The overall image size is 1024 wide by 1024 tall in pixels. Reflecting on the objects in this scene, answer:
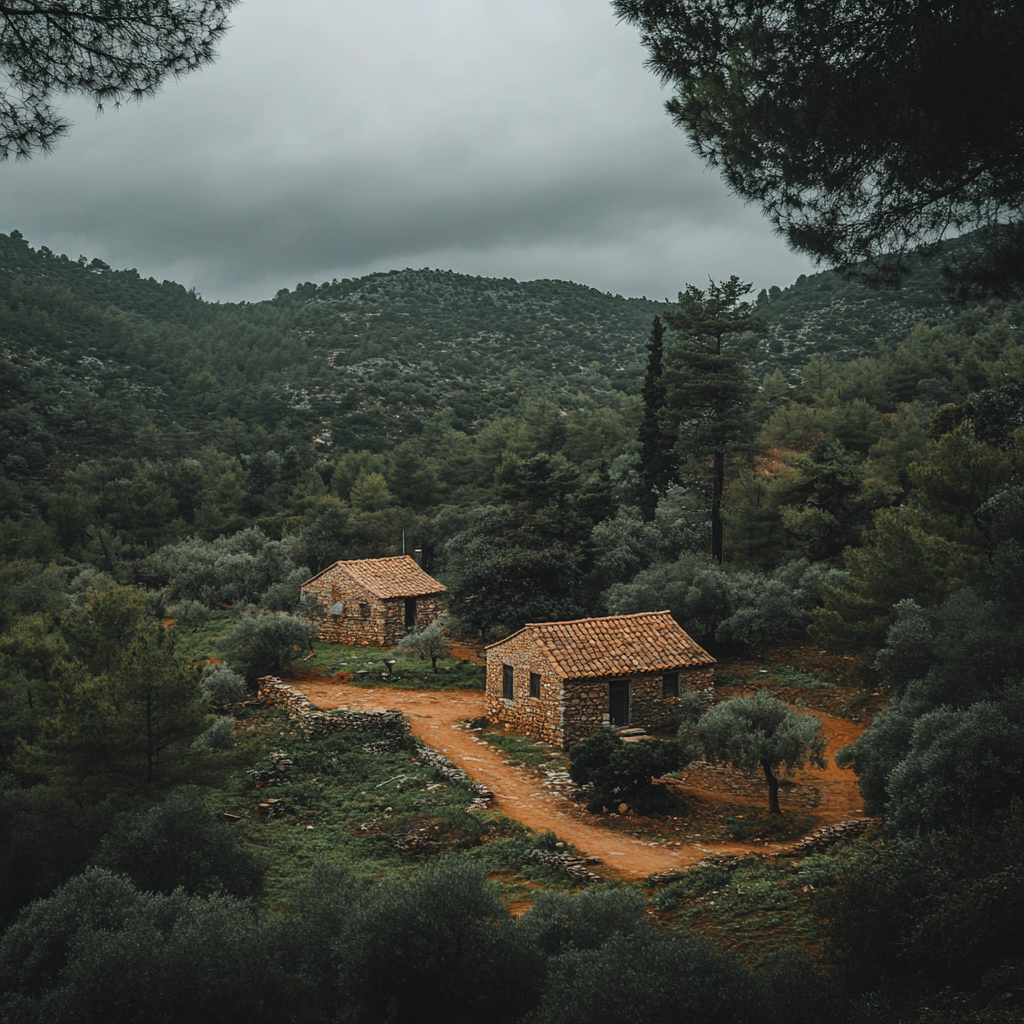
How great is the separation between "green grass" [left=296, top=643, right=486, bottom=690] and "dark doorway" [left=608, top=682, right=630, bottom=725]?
282 inches

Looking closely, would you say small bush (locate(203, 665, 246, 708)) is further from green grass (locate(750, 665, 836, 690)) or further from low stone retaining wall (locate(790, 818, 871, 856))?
low stone retaining wall (locate(790, 818, 871, 856))

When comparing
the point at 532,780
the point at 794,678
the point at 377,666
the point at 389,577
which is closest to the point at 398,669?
the point at 377,666

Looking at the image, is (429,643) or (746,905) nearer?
(746,905)

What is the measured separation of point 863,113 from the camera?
24.7 ft

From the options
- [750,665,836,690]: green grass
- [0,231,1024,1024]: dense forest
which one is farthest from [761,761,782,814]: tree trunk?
[750,665,836,690]: green grass

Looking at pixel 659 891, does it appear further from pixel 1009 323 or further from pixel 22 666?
pixel 1009 323

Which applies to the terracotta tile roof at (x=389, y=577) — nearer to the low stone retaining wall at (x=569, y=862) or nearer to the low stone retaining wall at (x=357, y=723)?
the low stone retaining wall at (x=357, y=723)

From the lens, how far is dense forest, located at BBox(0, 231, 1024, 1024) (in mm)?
7203

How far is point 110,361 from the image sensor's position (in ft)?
231

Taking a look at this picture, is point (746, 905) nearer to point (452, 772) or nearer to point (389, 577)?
point (452, 772)

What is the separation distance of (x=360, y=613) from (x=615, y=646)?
14575mm

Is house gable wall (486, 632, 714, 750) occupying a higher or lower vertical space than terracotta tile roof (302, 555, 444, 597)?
lower

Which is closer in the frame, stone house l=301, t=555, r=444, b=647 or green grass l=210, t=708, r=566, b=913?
green grass l=210, t=708, r=566, b=913

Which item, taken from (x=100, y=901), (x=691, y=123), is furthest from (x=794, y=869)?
(x=691, y=123)
